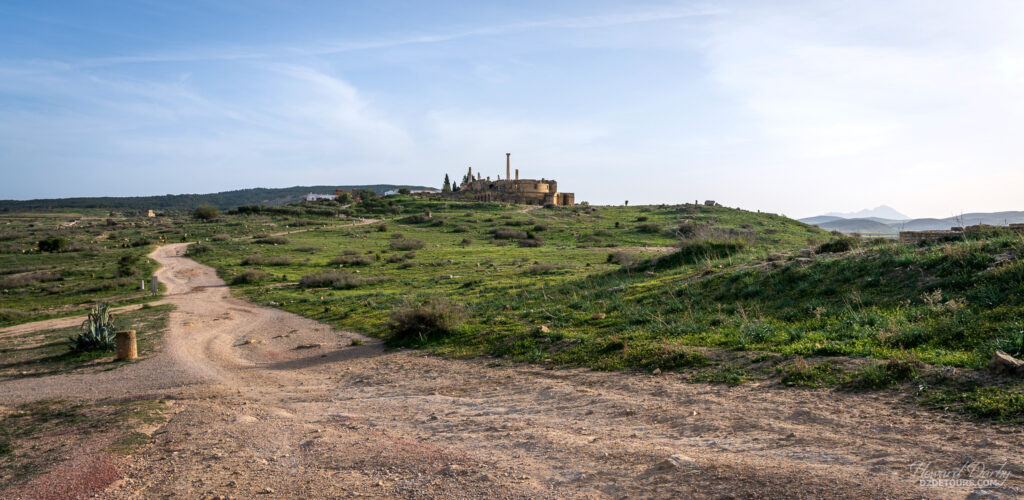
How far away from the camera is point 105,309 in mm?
16312

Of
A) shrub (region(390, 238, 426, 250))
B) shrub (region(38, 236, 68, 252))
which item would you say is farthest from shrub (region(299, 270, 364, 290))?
shrub (region(38, 236, 68, 252))

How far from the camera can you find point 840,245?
18531 mm

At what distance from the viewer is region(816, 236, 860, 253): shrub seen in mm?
18297

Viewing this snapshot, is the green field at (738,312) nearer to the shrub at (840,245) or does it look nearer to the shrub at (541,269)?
the shrub at (840,245)

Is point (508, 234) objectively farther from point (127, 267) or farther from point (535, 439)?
point (535, 439)

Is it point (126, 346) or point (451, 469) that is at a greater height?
point (451, 469)

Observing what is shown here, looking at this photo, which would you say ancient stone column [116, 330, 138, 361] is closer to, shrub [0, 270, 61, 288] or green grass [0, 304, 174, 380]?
green grass [0, 304, 174, 380]

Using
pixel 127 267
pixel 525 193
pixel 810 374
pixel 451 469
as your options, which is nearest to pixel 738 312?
pixel 810 374

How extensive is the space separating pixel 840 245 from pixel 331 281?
930 inches

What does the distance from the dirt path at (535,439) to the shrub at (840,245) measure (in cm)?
1242

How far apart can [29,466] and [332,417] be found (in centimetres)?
361

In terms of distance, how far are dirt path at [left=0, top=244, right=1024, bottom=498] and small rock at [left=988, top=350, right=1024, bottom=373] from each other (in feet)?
4.50

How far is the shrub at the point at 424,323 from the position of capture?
15039mm

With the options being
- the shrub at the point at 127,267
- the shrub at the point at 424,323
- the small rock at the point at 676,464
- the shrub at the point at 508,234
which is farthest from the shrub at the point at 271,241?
the small rock at the point at 676,464
